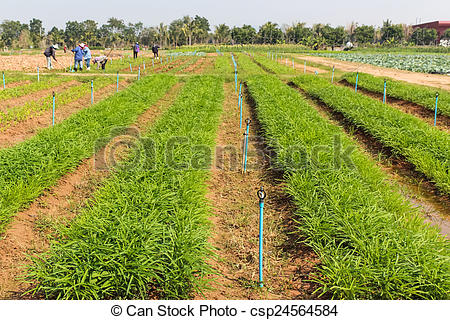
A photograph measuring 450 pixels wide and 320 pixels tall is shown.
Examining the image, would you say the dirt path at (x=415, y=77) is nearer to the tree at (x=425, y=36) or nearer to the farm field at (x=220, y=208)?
the farm field at (x=220, y=208)

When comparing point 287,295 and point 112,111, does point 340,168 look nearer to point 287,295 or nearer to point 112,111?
point 287,295

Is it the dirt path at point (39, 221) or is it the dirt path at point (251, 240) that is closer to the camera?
the dirt path at point (251, 240)

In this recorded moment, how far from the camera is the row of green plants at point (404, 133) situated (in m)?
6.23

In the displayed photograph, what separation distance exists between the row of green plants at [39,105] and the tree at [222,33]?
284 feet

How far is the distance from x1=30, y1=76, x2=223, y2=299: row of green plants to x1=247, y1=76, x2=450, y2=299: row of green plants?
1252 millimetres

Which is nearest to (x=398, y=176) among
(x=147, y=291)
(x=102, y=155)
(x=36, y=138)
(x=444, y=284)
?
(x=444, y=284)

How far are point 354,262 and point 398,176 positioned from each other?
386cm

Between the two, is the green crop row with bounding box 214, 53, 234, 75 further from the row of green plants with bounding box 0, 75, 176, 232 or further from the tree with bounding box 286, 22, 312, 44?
the tree with bounding box 286, 22, 312, 44

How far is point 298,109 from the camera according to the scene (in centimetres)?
988

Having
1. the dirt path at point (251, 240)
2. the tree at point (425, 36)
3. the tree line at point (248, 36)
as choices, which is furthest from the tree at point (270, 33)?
the dirt path at point (251, 240)

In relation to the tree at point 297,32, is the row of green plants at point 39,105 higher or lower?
lower

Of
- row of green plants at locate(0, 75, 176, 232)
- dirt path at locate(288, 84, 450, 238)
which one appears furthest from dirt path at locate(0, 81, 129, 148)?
dirt path at locate(288, 84, 450, 238)

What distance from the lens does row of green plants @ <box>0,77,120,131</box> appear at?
920 centimetres

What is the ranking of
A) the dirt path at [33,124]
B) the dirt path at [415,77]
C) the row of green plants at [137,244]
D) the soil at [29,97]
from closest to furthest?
1. the row of green plants at [137,244]
2. the dirt path at [33,124]
3. the soil at [29,97]
4. the dirt path at [415,77]
